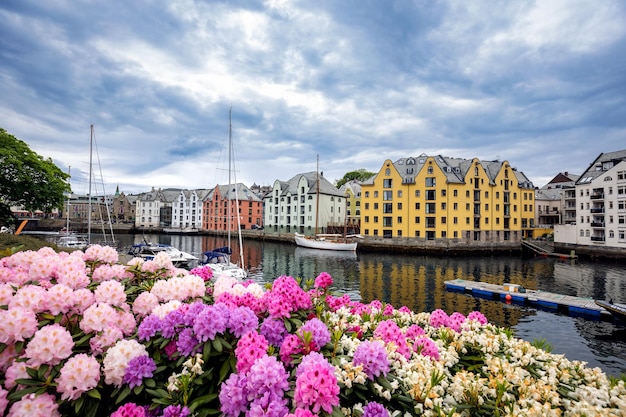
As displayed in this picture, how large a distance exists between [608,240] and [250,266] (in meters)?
62.2

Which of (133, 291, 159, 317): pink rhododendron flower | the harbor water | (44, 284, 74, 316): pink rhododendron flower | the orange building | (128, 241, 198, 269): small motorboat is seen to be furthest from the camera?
the orange building

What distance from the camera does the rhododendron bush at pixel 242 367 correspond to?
115 inches

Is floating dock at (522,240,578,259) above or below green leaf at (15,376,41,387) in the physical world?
below

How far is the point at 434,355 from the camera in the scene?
167 inches

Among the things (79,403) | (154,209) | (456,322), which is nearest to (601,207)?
(456,322)

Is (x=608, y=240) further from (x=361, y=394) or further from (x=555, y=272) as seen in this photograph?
(x=361, y=394)

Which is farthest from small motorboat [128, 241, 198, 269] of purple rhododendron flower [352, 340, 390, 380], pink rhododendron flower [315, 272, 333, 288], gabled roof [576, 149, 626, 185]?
gabled roof [576, 149, 626, 185]

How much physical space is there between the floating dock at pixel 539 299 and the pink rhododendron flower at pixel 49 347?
98.0 ft

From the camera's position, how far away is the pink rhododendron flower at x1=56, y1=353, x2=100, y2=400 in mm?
3072

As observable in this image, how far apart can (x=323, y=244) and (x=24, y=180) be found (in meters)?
47.0

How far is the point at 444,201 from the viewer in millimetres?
60812

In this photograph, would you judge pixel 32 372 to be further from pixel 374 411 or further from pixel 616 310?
pixel 616 310

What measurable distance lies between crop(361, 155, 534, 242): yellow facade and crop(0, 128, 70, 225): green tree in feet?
174

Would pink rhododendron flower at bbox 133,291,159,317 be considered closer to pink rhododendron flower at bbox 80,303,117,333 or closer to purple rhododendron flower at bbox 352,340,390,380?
pink rhododendron flower at bbox 80,303,117,333
